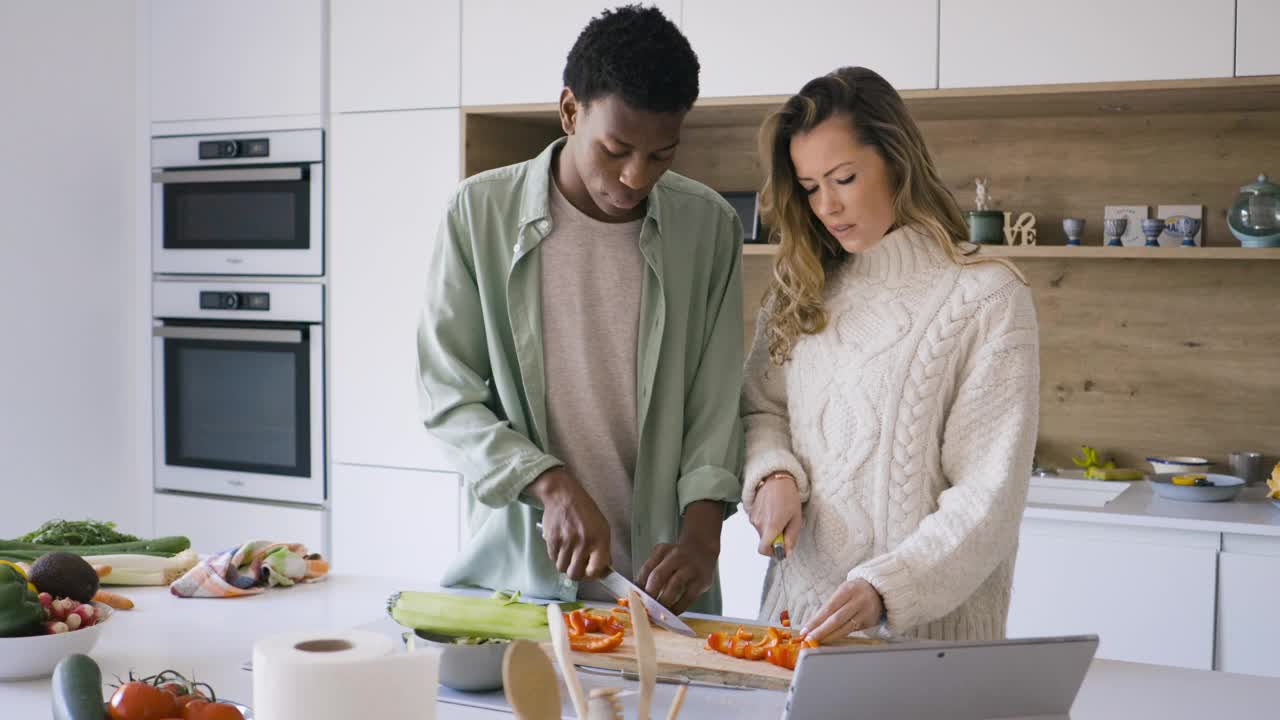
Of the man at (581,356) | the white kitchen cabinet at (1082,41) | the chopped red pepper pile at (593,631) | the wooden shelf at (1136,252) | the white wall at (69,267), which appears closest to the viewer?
the chopped red pepper pile at (593,631)

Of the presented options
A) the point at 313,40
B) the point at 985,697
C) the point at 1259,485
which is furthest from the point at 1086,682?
the point at 313,40

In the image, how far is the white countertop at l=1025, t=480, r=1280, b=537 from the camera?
105 inches

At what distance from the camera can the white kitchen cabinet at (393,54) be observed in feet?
11.4

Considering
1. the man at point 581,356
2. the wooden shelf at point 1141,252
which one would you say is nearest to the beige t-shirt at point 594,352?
the man at point 581,356

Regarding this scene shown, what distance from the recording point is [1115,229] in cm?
313

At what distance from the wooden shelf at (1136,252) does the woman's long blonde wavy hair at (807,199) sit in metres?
Answer: 1.15

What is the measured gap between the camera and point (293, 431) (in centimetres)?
368

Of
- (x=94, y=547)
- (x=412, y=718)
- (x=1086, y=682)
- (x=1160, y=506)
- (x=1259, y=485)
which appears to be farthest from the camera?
(x=1259, y=485)

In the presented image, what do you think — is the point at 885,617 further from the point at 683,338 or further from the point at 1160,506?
the point at 1160,506

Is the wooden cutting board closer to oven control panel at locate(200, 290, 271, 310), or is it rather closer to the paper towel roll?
the paper towel roll

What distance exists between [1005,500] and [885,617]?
196 mm

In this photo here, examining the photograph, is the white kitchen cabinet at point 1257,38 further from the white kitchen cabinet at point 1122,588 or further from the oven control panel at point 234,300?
the oven control panel at point 234,300

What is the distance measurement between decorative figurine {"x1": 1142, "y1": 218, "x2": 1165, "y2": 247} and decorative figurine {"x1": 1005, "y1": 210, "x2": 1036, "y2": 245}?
27 cm

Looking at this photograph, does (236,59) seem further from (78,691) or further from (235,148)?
(78,691)
